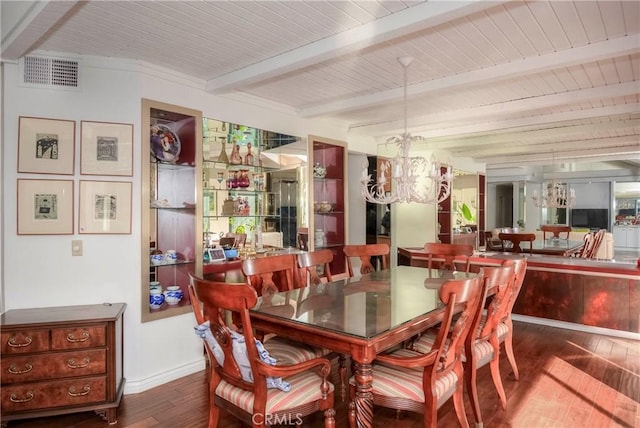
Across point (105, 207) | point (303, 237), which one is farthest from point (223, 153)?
point (303, 237)

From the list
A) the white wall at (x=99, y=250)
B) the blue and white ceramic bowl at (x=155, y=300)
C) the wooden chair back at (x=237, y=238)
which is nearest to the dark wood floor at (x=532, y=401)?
the white wall at (x=99, y=250)

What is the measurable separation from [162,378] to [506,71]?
3.58 metres

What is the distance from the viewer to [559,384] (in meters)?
3.03

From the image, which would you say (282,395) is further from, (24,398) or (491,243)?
(491,243)

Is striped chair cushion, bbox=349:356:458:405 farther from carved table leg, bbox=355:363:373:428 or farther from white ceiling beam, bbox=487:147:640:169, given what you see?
white ceiling beam, bbox=487:147:640:169

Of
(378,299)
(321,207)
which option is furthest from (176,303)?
(321,207)

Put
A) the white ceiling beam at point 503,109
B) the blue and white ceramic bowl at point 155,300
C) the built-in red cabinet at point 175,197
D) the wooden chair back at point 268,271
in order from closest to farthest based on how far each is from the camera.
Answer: the wooden chair back at point 268,271 < the blue and white ceramic bowl at point 155,300 < the built-in red cabinet at point 175,197 < the white ceiling beam at point 503,109

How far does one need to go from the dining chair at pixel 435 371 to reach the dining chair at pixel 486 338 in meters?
0.19

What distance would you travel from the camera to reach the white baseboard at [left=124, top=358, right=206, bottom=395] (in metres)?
2.94

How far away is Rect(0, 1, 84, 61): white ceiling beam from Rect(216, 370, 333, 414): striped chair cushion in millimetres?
2075

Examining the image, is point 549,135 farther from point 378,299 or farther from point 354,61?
point 378,299

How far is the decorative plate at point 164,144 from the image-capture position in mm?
3219

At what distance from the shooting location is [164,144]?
129 inches

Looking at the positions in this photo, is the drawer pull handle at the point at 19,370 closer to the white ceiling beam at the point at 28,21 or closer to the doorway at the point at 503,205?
the white ceiling beam at the point at 28,21
